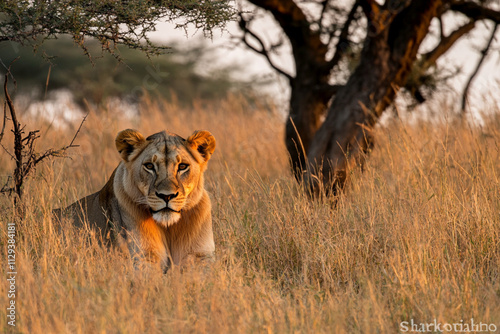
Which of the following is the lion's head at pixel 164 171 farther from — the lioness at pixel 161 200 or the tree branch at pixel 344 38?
the tree branch at pixel 344 38

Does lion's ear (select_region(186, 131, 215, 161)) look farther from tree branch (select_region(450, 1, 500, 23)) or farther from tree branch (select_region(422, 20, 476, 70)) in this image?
tree branch (select_region(450, 1, 500, 23))

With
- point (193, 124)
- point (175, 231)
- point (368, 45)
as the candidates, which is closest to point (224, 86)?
point (193, 124)

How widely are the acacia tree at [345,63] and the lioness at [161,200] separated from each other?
75.4 inches

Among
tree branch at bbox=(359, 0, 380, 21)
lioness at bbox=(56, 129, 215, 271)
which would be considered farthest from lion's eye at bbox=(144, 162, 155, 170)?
tree branch at bbox=(359, 0, 380, 21)

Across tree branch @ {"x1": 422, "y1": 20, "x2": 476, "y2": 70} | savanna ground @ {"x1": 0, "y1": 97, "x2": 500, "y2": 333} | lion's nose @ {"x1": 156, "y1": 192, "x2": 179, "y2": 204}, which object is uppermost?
tree branch @ {"x1": 422, "y1": 20, "x2": 476, "y2": 70}

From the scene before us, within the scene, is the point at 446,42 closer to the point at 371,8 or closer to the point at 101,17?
the point at 371,8

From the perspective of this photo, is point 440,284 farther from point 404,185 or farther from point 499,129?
point 499,129

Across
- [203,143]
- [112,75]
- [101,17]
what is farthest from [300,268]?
[112,75]

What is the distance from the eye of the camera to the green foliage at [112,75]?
931 inches

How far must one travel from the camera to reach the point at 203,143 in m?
4.70

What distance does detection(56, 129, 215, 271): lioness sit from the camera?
169 inches

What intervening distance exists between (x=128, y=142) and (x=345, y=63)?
559 centimetres

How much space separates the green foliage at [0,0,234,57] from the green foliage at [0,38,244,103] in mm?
14246

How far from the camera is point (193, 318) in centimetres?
367
